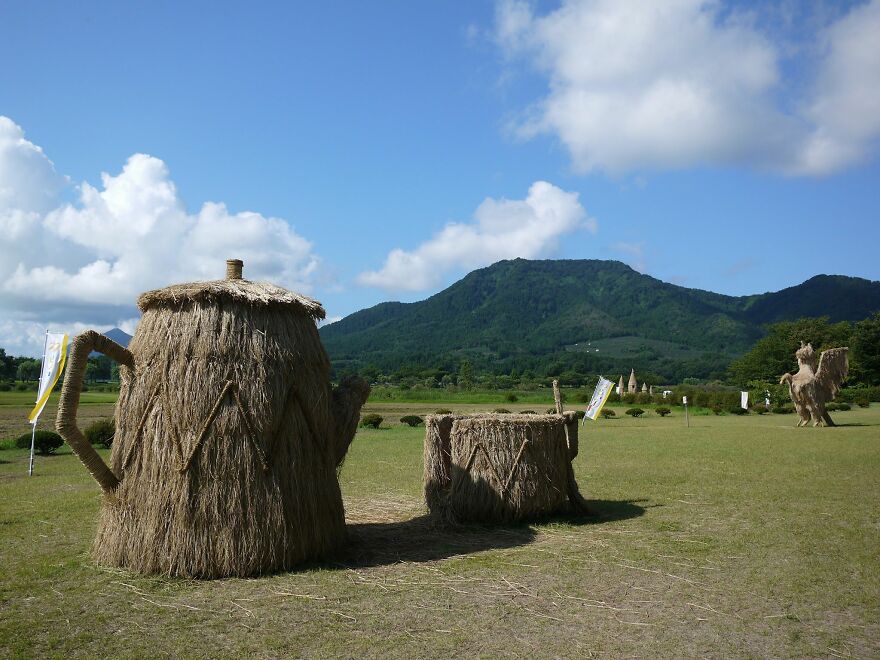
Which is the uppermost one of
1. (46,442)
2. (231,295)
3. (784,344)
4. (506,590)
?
(784,344)

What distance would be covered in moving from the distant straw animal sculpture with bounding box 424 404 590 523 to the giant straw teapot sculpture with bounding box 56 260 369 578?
279cm

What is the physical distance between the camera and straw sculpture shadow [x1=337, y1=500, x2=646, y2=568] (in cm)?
793

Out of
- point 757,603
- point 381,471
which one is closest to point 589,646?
point 757,603

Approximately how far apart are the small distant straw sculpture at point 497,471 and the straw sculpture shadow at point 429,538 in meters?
0.24

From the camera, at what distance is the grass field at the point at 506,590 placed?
5.21m

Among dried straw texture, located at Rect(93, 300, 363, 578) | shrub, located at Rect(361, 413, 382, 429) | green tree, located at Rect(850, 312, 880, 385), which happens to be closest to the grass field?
dried straw texture, located at Rect(93, 300, 363, 578)

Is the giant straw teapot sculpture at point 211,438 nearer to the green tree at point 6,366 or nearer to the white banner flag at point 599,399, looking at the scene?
the white banner flag at point 599,399

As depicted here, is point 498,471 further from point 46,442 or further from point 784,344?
point 784,344

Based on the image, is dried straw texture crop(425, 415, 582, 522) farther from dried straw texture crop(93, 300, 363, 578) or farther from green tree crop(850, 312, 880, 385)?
green tree crop(850, 312, 880, 385)

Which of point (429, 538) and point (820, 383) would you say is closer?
point (429, 538)

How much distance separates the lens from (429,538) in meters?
8.95

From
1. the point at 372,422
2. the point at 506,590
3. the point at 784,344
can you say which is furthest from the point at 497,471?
the point at 784,344

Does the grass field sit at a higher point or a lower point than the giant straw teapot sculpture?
lower

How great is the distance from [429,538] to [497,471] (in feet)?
4.85
